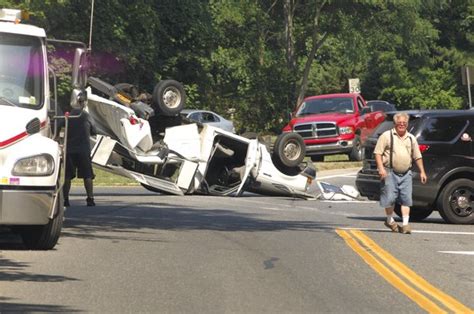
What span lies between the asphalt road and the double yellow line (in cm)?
1

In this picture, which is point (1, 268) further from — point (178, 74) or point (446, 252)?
point (178, 74)

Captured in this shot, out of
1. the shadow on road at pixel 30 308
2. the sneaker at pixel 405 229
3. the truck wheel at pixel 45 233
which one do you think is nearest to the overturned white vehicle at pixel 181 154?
the sneaker at pixel 405 229

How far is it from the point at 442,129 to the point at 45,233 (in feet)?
24.3

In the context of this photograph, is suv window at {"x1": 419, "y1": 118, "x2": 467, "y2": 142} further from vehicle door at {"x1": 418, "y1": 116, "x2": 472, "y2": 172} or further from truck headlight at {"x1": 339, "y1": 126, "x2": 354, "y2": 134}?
truck headlight at {"x1": 339, "y1": 126, "x2": 354, "y2": 134}

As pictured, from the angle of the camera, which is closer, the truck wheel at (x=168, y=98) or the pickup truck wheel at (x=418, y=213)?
the pickup truck wheel at (x=418, y=213)

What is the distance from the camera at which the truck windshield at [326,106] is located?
1366 inches

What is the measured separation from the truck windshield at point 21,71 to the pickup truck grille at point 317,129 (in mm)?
21641

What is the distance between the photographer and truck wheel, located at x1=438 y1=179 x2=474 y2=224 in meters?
17.1

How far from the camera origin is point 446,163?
56.4 ft

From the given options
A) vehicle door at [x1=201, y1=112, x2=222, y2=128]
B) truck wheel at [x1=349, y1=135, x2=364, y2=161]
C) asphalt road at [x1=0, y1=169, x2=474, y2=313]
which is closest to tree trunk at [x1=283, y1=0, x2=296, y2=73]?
vehicle door at [x1=201, y1=112, x2=222, y2=128]

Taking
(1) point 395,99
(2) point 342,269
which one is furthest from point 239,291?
(1) point 395,99

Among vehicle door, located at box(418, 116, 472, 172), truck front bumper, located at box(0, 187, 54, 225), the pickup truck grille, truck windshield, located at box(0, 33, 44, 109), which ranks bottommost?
the pickup truck grille

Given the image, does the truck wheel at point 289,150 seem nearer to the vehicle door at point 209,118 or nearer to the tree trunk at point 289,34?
the vehicle door at point 209,118

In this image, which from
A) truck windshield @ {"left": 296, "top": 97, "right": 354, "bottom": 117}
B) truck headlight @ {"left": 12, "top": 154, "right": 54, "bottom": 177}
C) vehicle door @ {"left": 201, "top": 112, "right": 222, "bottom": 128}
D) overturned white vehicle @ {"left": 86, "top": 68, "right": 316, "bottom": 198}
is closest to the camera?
truck headlight @ {"left": 12, "top": 154, "right": 54, "bottom": 177}
